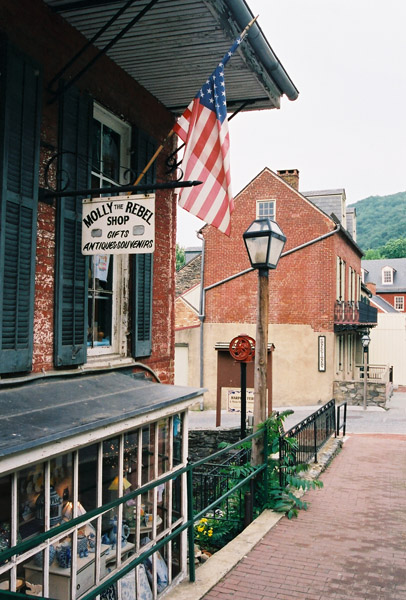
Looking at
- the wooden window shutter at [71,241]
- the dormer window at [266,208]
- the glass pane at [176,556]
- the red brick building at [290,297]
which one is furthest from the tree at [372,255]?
the glass pane at [176,556]

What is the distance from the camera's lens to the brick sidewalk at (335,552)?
5363 millimetres

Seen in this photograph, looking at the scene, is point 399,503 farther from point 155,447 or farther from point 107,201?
point 107,201

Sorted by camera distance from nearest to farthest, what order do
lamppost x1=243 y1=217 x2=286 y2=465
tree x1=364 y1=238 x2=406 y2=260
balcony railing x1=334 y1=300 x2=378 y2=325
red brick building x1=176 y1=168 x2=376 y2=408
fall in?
lamppost x1=243 y1=217 x2=286 y2=465, red brick building x1=176 y1=168 x2=376 y2=408, balcony railing x1=334 y1=300 x2=378 y2=325, tree x1=364 y1=238 x2=406 y2=260

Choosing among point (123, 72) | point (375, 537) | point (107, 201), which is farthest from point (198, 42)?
point (375, 537)

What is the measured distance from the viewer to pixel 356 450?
13.6 meters

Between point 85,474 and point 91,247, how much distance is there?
221 centimetres

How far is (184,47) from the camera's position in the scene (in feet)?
21.7

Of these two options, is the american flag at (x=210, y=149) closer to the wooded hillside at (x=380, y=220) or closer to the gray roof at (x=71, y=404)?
the gray roof at (x=71, y=404)

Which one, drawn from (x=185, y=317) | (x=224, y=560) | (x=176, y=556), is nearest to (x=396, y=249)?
(x=185, y=317)

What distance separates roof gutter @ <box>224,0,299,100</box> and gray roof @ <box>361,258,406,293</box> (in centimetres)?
5555

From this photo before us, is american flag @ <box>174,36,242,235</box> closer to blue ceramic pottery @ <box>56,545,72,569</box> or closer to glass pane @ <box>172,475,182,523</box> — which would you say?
glass pane @ <box>172,475,182,523</box>

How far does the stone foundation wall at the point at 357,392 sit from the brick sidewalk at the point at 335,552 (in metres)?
16.3

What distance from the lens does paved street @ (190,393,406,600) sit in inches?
211

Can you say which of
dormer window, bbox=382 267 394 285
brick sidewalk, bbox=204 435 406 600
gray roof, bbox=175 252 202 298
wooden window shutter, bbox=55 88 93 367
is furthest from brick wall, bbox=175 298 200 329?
dormer window, bbox=382 267 394 285
